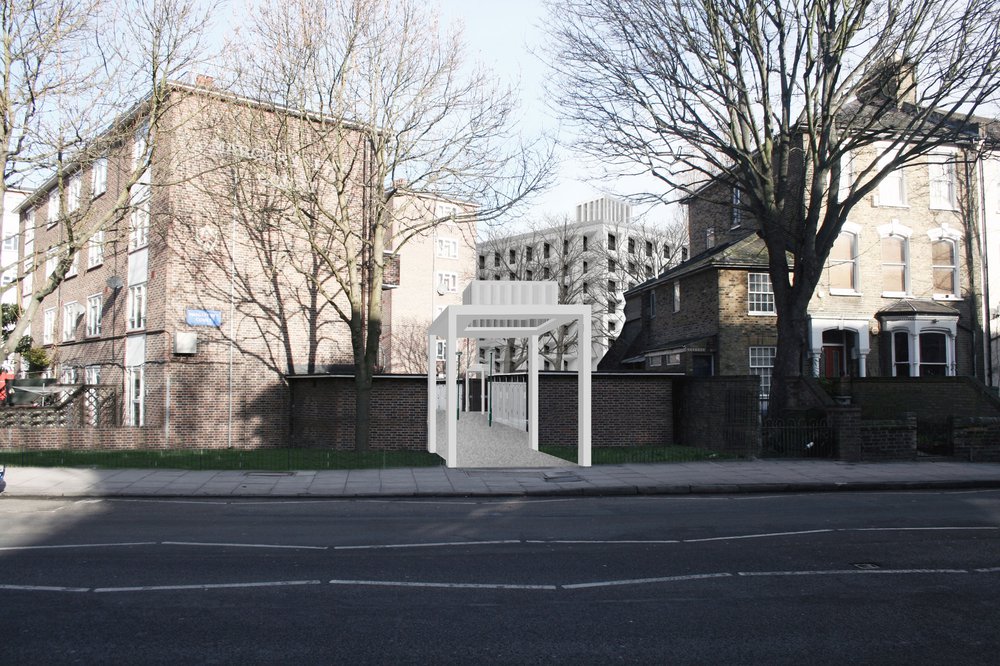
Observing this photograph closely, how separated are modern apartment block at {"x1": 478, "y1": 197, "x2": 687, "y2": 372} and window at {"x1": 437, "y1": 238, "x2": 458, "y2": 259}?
2592 mm

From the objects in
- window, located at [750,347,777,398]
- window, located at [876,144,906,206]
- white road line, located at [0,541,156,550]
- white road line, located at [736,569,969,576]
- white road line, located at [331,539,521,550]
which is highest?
window, located at [876,144,906,206]

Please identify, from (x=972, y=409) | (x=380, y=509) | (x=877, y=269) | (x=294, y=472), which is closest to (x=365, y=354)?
(x=294, y=472)

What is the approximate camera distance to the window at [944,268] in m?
31.0

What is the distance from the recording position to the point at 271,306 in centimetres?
2628

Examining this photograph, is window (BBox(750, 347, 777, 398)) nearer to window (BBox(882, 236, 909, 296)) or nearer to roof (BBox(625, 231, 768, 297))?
roof (BBox(625, 231, 768, 297))

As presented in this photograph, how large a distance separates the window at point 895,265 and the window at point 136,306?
26.2m

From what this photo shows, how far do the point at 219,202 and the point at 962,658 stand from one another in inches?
885

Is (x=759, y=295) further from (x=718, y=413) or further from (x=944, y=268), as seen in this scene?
(x=718, y=413)

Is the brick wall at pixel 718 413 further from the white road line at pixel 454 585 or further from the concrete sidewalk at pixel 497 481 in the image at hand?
the white road line at pixel 454 585


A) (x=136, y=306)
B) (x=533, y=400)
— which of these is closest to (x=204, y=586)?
(x=533, y=400)

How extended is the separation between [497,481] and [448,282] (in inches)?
2101

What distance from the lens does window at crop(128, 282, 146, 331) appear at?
26.3 meters

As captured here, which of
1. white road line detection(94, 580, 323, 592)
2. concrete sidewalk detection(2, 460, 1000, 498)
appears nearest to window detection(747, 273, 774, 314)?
concrete sidewalk detection(2, 460, 1000, 498)

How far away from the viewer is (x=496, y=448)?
2131 centimetres
